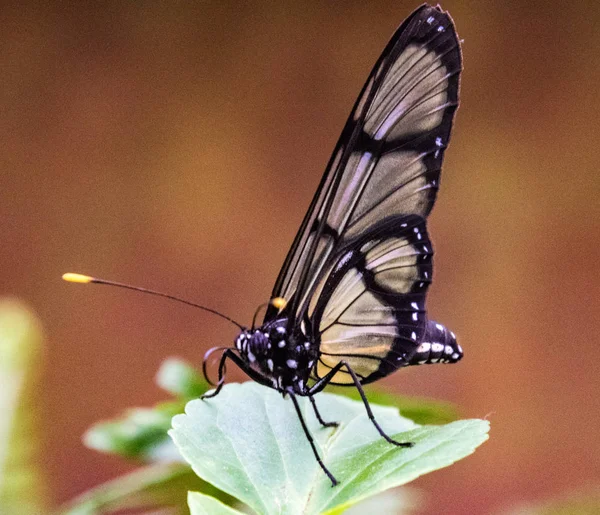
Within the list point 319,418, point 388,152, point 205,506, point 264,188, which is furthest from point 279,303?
point 264,188

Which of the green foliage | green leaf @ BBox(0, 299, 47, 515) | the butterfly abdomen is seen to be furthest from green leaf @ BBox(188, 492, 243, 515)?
green leaf @ BBox(0, 299, 47, 515)

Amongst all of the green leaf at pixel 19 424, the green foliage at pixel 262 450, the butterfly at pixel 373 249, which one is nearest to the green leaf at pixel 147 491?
the green foliage at pixel 262 450

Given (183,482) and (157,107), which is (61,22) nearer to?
(157,107)

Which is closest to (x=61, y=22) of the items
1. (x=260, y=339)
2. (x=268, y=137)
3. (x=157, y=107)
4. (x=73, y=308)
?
(x=157, y=107)

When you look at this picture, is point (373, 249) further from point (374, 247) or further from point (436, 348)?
point (436, 348)

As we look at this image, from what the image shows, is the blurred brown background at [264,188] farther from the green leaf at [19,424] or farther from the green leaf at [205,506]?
the green leaf at [205,506]

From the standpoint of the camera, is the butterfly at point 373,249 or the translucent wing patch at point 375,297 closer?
the butterfly at point 373,249

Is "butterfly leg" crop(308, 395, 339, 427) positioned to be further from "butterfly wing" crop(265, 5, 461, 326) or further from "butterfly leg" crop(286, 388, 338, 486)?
"butterfly wing" crop(265, 5, 461, 326)

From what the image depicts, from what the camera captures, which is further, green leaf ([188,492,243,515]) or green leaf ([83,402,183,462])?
green leaf ([83,402,183,462])
